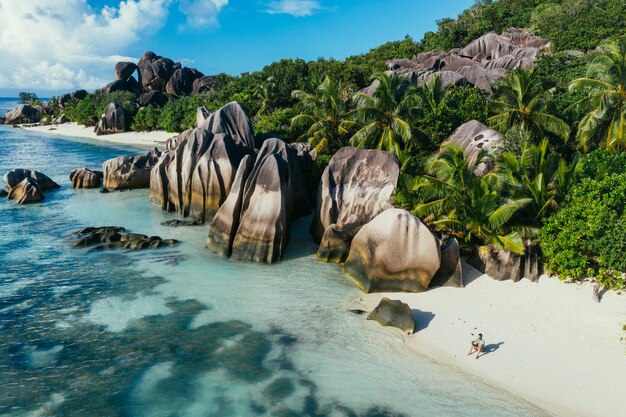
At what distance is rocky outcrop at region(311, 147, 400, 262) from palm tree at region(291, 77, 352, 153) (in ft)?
19.2

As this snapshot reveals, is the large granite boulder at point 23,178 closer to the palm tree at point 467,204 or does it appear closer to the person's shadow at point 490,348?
the palm tree at point 467,204

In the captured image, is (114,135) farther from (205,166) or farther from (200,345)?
(200,345)

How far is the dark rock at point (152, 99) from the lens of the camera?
8119 cm

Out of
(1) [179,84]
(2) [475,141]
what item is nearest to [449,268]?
(2) [475,141]

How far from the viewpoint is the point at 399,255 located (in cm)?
1608

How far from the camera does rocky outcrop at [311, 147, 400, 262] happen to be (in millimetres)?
19406

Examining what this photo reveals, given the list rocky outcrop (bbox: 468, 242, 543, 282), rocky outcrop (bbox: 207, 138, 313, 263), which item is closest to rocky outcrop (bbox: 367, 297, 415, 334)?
rocky outcrop (bbox: 468, 242, 543, 282)

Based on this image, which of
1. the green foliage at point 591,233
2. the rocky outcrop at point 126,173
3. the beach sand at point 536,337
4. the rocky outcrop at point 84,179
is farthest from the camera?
the rocky outcrop at point 84,179

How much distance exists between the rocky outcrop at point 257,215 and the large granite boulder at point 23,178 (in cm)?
2042

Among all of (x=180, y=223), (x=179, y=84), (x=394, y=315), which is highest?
(x=179, y=84)

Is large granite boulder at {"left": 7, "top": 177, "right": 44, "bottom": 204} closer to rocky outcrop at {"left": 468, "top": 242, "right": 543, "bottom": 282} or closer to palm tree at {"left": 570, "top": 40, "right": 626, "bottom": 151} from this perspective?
rocky outcrop at {"left": 468, "top": 242, "right": 543, "bottom": 282}

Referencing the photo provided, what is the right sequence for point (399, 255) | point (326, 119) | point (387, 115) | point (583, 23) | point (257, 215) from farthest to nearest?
point (583, 23) < point (326, 119) < point (387, 115) < point (257, 215) < point (399, 255)

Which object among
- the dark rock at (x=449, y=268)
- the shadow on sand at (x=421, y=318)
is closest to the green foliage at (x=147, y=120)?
the dark rock at (x=449, y=268)

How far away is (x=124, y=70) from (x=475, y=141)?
8586cm
